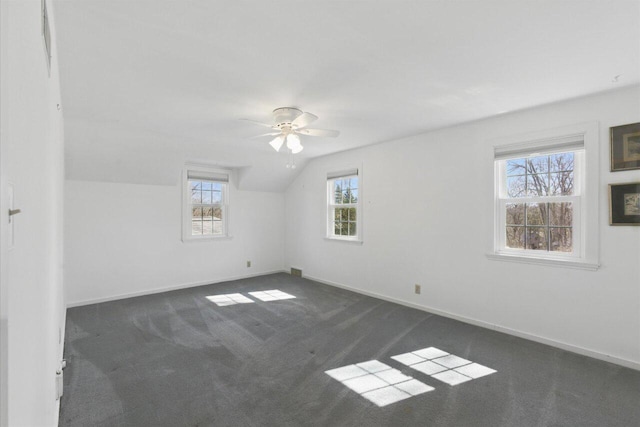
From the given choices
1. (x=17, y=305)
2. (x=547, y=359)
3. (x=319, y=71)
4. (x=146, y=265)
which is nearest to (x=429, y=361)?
(x=547, y=359)

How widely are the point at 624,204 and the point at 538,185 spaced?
2.37 feet

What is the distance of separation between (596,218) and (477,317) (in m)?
1.58

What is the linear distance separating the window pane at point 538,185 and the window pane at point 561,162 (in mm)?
111

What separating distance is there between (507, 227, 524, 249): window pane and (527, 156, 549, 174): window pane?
0.64 meters

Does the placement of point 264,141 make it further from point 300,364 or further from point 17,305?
point 17,305

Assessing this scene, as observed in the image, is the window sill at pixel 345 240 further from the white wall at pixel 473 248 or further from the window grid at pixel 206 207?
the window grid at pixel 206 207

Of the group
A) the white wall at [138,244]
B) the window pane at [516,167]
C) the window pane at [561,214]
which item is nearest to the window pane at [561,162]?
the window pane at [516,167]

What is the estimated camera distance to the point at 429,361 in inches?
111

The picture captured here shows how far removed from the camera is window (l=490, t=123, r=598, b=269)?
2.95 meters

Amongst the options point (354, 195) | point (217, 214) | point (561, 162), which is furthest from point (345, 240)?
point (561, 162)

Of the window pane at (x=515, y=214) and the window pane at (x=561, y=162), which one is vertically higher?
the window pane at (x=561, y=162)

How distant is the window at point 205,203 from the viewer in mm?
5504

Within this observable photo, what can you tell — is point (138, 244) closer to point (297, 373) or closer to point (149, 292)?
point (149, 292)

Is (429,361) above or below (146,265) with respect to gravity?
below
